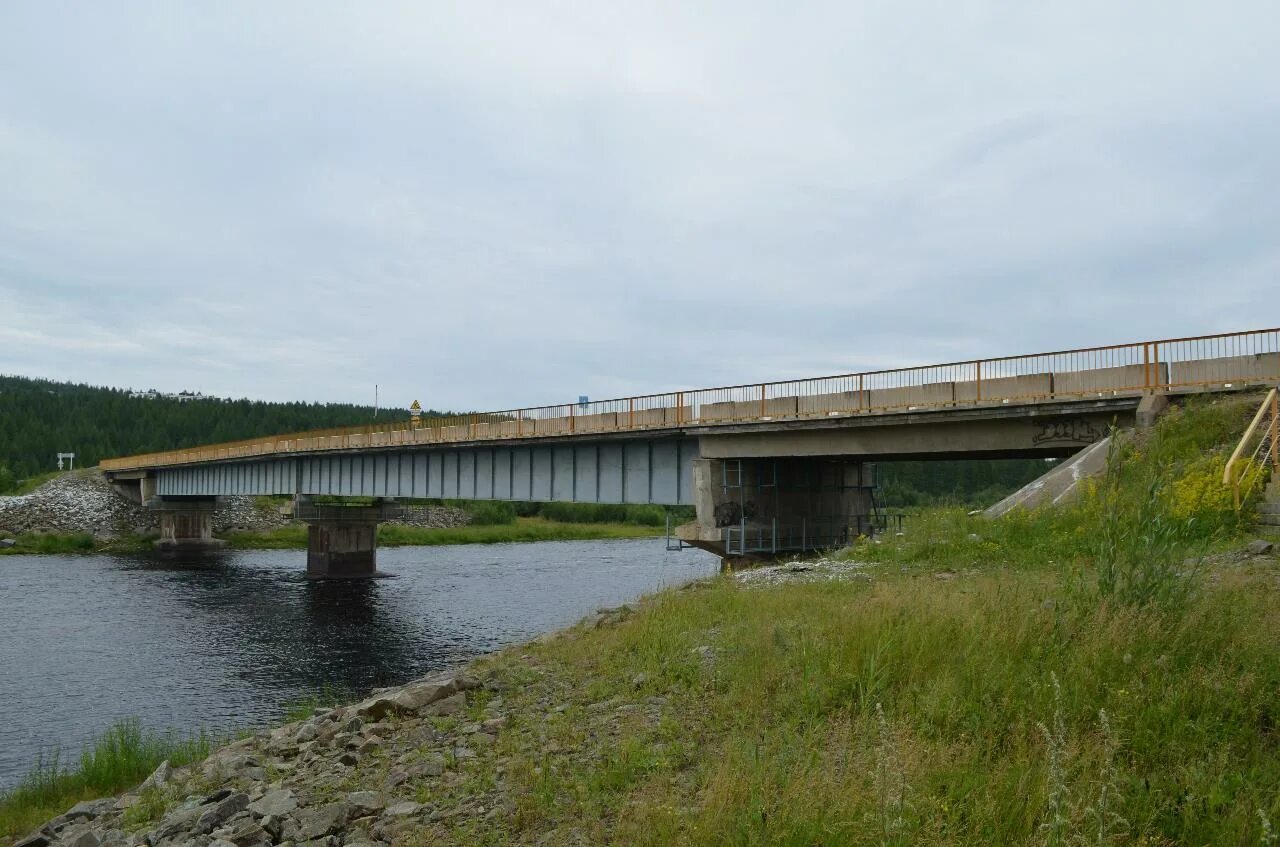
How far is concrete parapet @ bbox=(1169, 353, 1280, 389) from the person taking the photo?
18.0 m

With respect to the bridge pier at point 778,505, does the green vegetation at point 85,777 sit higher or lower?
lower

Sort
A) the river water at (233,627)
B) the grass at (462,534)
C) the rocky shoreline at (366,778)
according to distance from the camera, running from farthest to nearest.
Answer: the grass at (462,534) → the river water at (233,627) → the rocky shoreline at (366,778)

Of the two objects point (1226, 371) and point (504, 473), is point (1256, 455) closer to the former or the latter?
point (1226, 371)

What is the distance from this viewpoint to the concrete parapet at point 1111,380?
63.7 ft

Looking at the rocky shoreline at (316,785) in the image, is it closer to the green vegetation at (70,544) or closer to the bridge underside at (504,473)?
the bridge underside at (504,473)

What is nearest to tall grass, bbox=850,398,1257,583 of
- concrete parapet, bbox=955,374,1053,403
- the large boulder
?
concrete parapet, bbox=955,374,1053,403

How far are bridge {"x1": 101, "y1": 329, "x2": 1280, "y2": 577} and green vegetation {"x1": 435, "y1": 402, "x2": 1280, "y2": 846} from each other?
10087mm

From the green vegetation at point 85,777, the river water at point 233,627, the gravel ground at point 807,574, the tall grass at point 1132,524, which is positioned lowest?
the river water at point 233,627

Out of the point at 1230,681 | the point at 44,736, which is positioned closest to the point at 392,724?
the point at 1230,681

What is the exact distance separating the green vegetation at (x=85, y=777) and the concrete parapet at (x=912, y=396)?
1848 cm

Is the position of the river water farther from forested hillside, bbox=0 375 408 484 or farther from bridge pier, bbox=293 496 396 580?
forested hillside, bbox=0 375 408 484

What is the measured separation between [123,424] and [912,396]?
518 ft

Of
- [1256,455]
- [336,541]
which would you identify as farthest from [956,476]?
[1256,455]

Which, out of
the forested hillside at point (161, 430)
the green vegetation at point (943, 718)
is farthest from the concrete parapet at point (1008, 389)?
the forested hillside at point (161, 430)
